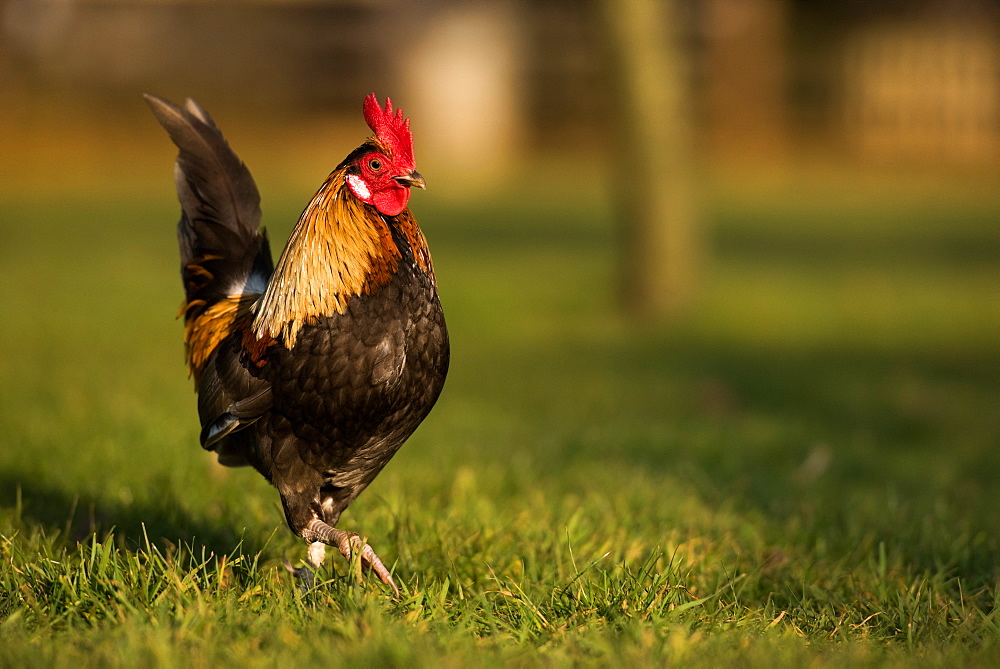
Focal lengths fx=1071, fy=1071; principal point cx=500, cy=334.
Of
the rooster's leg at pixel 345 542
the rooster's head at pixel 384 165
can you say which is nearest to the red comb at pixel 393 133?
the rooster's head at pixel 384 165

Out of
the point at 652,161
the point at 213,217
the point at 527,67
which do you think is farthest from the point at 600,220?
the point at 213,217

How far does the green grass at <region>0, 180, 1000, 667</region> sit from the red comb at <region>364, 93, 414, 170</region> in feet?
4.39

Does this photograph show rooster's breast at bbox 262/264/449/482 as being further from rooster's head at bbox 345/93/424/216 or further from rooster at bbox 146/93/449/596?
rooster's head at bbox 345/93/424/216

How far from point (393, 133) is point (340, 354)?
2.42 feet

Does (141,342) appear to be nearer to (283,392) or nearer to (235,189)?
(235,189)

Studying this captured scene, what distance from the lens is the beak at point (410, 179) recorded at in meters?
3.31

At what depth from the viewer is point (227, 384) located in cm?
348

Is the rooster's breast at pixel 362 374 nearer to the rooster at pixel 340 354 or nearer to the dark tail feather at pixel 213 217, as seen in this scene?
the rooster at pixel 340 354

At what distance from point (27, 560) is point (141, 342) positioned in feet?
17.8

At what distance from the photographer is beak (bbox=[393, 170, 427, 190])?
331 centimetres

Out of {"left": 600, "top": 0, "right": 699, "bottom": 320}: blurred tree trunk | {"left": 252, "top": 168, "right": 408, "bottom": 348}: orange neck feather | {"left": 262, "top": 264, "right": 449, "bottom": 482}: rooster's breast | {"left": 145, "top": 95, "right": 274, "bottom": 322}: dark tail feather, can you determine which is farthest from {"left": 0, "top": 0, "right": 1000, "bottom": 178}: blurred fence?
{"left": 262, "top": 264, "right": 449, "bottom": 482}: rooster's breast

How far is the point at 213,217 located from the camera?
404 cm

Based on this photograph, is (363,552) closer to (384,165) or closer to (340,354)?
(340,354)

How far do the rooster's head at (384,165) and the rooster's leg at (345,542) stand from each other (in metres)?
1.03
